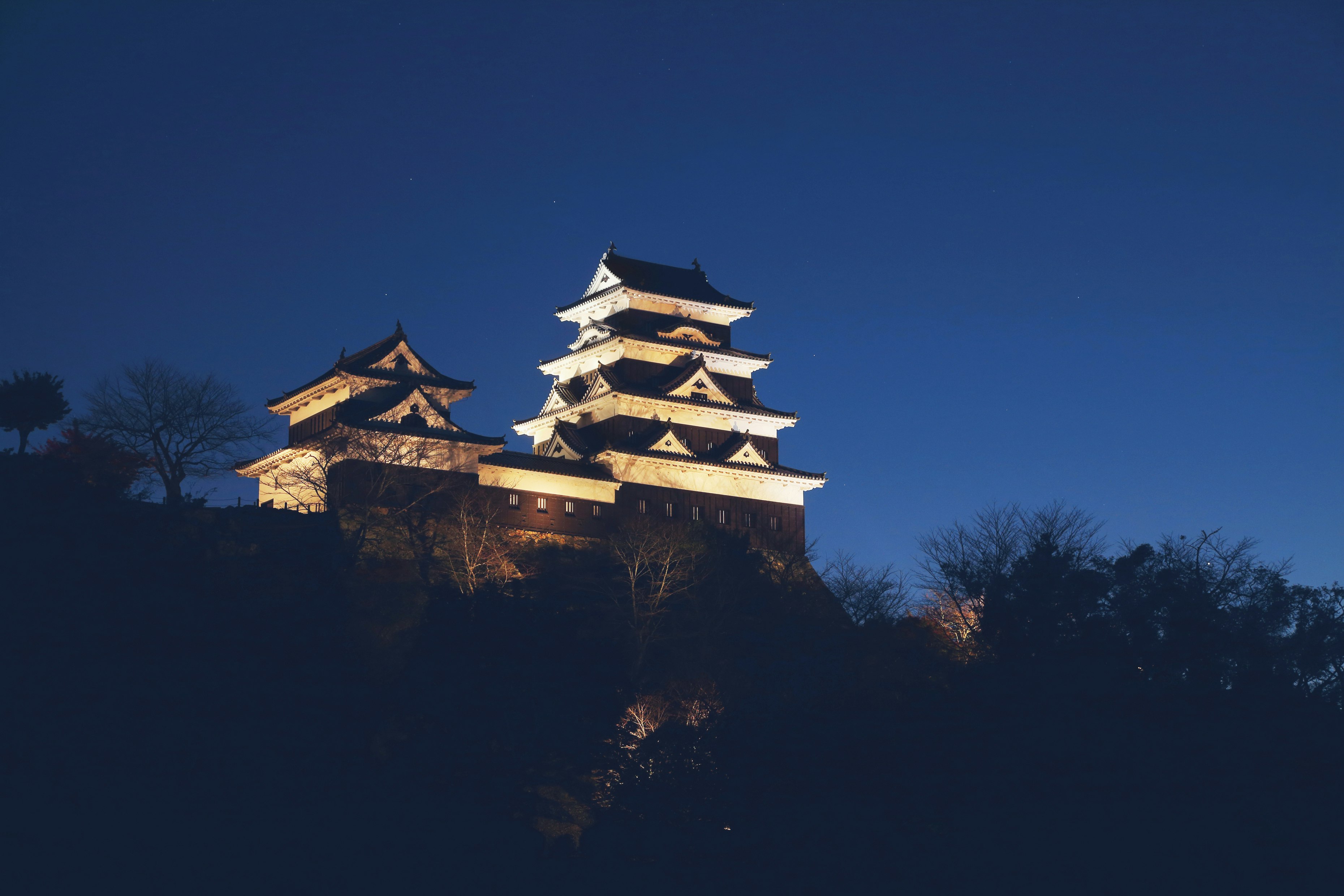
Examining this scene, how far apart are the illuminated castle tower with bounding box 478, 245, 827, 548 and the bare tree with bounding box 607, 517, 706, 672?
369 cm

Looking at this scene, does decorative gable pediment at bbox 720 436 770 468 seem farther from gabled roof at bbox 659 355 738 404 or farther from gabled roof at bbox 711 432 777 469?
gabled roof at bbox 659 355 738 404

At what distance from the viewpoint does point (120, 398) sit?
47156 mm

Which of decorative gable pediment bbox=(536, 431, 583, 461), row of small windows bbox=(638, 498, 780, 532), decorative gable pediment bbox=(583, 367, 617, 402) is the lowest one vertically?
row of small windows bbox=(638, 498, 780, 532)

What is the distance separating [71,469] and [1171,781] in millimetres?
33251

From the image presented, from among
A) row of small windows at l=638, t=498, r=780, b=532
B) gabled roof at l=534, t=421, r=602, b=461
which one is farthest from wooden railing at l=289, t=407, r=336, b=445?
row of small windows at l=638, t=498, r=780, b=532

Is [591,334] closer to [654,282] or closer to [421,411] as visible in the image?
[654,282]

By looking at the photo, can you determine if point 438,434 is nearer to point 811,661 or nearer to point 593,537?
point 593,537

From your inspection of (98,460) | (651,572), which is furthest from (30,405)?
(651,572)

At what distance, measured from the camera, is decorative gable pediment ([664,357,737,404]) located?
56969 mm

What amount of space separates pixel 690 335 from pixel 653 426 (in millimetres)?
6366

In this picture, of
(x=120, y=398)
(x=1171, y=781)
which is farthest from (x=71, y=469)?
(x=1171, y=781)

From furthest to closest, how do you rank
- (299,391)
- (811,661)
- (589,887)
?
(299,391) → (811,661) → (589,887)

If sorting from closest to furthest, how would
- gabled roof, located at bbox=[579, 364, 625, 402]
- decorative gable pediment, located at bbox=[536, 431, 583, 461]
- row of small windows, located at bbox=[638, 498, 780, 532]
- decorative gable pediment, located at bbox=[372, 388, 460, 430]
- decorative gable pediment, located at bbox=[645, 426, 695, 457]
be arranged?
decorative gable pediment, located at bbox=[372, 388, 460, 430], row of small windows, located at bbox=[638, 498, 780, 532], decorative gable pediment, located at bbox=[536, 431, 583, 461], decorative gable pediment, located at bbox=[645, 426, 695, 457], gabled roof, located at bbox=[579, 364, 625, 402]

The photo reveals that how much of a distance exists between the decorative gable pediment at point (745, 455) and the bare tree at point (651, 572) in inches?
274
